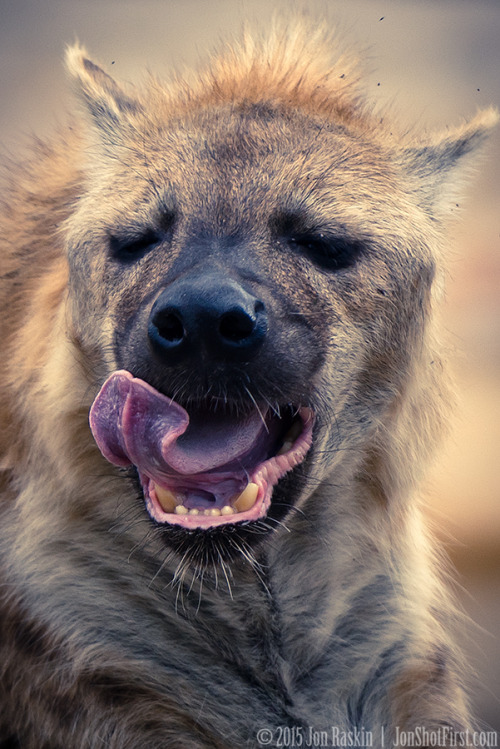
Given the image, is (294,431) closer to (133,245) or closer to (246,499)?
(246,499)

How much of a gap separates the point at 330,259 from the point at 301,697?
791mm

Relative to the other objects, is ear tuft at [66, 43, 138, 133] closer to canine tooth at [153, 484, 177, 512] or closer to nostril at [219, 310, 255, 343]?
nostril at [219, 310, 255, 343]

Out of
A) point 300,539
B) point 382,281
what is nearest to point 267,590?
point 300,539

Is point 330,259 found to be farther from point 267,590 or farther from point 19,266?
point 19,266

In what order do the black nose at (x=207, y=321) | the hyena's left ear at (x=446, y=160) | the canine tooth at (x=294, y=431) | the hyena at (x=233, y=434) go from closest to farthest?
the black nose at (x=207, y=321)
the hyena at (x=233, y=434)
the canine tooth at (x=294, y=431)
the hyena's left ear at (x=446, y=160)

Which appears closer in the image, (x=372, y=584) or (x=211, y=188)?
(x=211, y=188)

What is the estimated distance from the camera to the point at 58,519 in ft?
6.10

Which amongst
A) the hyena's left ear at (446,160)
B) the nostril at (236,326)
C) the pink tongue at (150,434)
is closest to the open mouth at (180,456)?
the pink tongue at (150,434)

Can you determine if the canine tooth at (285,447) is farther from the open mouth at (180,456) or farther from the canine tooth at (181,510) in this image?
the canine tooth at (181,510)

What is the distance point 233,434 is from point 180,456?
124 mm

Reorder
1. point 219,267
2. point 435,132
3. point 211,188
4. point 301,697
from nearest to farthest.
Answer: point 219,267 → point 211,188 → point 301,697 → point 435,132

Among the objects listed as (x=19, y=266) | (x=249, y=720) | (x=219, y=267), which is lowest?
(x=249, y=720)

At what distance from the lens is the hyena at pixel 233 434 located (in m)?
1.61

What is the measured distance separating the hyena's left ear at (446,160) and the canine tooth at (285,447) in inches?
22.0
